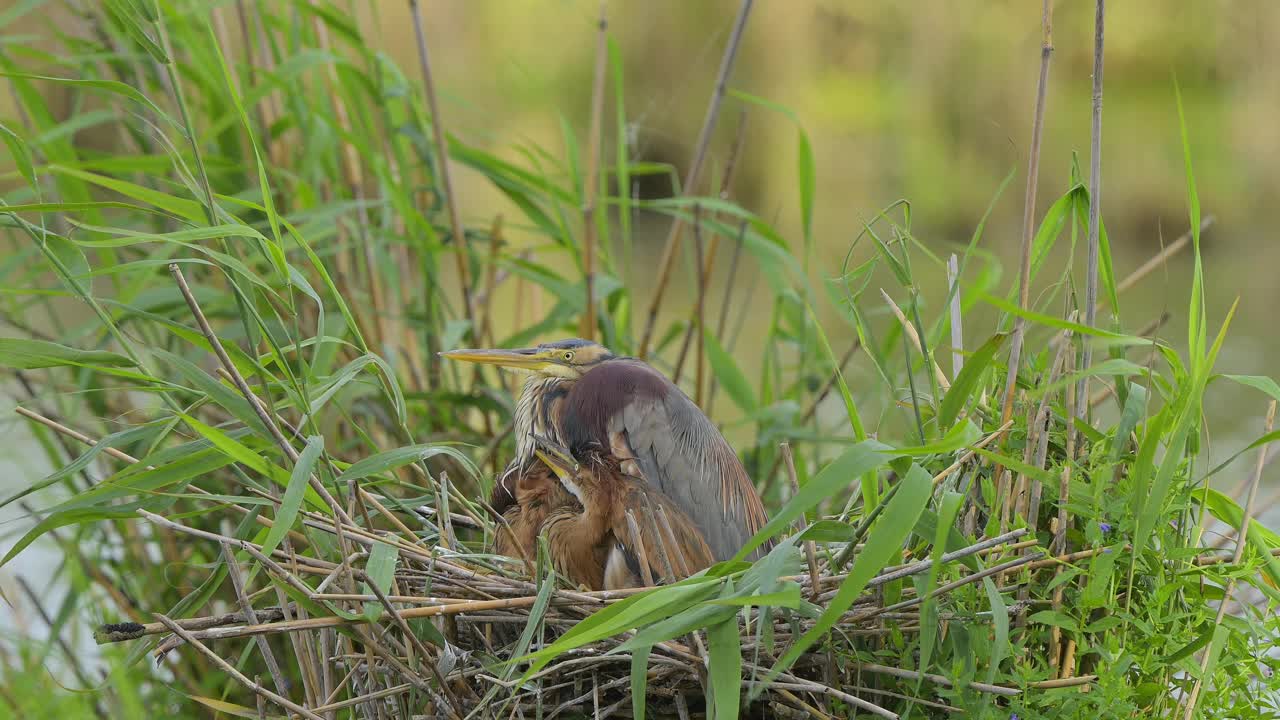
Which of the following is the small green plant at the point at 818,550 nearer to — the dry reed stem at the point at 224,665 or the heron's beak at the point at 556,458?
the dry reed stem at the point at 224,665

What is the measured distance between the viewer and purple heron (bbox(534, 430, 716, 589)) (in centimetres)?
155

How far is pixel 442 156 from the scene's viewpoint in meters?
2.20

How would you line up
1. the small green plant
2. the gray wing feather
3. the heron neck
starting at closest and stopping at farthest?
1. the small green plant
2. the gray wing feather
3. the heron neck

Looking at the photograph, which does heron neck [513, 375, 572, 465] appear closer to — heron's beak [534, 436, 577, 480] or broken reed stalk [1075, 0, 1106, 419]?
heron's beak [534, 436, 577, 480]

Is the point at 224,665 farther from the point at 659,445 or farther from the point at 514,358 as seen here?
the point at 514,358

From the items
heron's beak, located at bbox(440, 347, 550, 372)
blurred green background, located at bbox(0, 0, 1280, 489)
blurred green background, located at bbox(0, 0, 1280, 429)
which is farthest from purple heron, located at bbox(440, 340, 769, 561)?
blurred green background, located at bbox(0, 0, 1280, 429)

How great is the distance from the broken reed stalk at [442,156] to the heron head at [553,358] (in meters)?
0.38

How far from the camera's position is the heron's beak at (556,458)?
62.9 inches

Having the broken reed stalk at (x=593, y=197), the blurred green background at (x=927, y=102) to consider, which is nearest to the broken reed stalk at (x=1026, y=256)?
the broken reed stalk at (x=593, y=197)

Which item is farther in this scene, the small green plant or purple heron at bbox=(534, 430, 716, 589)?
purple heron at bbox=(534, 430, 716, 589)

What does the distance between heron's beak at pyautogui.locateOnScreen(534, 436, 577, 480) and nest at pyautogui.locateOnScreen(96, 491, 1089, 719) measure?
19 centimetres

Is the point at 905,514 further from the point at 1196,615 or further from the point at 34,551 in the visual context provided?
the point at 34,551

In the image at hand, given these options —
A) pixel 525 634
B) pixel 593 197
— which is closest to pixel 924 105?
pixel 593 197

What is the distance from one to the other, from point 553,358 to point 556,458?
35 cm
